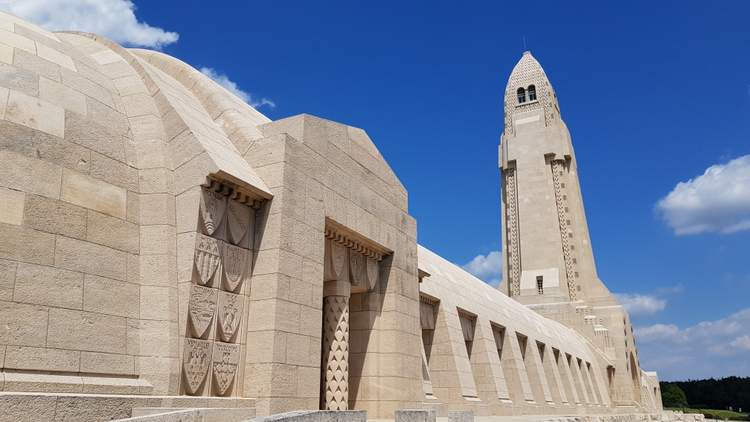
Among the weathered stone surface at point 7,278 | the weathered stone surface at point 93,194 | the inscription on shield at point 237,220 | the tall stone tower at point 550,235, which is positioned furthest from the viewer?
the tall stone tower at point 550,235

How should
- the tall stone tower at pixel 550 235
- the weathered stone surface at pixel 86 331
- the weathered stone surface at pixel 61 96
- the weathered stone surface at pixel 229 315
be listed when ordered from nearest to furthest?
the weathered stone surface at pixel 86 331
the weathered stone surface at pixel 61 96
the weathered stone surface at pixel 229 315
the tall stone tower at pixel 550 235

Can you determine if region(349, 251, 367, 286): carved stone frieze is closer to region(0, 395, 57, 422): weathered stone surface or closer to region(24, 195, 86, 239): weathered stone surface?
region(24, 195, 86, 239): weathered stone surface

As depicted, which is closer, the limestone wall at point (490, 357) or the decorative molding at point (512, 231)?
the limestone wall at point (490, 357)

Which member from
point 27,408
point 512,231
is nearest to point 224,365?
point 27,408

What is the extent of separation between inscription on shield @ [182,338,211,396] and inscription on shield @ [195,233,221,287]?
2.71 feet

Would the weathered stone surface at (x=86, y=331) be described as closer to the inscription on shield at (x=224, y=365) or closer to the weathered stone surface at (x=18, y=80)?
the inscription on shield at (x=224, y=365)

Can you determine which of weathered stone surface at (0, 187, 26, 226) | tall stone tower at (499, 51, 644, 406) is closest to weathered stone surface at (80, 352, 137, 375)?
weathered stone surface at (0, 187, 26, 226)

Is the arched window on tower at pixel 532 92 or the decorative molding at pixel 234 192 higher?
the arched window on tower at pixel 532 92

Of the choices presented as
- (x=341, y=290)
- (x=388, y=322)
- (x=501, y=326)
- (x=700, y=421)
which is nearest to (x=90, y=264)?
(x=341, y=290)

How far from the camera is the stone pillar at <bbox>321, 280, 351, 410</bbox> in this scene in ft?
36.5

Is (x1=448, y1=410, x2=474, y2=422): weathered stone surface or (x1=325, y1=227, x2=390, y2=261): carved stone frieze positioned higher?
(x1=325, y1=227, x2=390, y2=261): carved stone frieze

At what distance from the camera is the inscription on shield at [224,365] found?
8.43 meters

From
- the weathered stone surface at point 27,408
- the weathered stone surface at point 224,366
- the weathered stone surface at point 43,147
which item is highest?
the weathered stone surface at point 43,147

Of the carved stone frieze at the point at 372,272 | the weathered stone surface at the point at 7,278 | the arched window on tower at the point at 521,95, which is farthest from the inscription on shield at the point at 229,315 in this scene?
the arched window on tower at the point at 521,95
